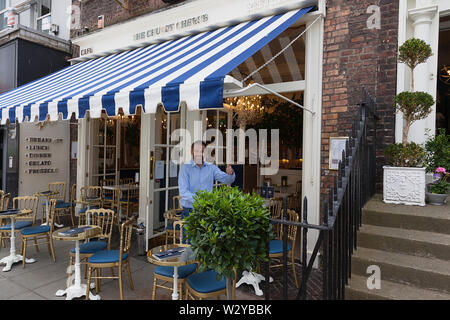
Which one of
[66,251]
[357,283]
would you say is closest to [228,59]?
[357,283]

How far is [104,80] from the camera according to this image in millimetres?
4707

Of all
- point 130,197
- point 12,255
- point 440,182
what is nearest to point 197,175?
point 440,182

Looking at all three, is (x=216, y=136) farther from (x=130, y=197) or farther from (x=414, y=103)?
(x=414, y=103)

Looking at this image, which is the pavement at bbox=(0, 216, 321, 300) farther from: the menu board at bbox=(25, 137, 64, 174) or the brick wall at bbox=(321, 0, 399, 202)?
the menu board at bbox=(25, 137, 64, 174)

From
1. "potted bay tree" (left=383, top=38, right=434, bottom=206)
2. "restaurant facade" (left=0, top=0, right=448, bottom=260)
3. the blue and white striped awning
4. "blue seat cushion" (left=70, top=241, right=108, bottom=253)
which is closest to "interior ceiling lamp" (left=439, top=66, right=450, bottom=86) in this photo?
"restaurant facade" (left=0, top=0, right=448, bottom=260)

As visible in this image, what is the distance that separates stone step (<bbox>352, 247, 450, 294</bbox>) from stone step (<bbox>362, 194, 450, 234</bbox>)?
1.37ft

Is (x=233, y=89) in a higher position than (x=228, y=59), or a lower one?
lower

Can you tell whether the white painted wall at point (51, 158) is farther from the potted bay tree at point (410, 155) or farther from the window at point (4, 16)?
the potted bay tree at point (410, 155)

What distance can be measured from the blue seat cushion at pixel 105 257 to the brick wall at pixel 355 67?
326 cm

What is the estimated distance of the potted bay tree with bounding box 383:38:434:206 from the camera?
3.62 m

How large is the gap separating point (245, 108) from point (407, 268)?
5.71 m

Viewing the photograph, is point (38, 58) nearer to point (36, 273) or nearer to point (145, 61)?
point (145, 61)

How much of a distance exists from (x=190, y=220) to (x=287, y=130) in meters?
6.70

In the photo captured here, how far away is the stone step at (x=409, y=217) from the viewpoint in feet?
10.4
